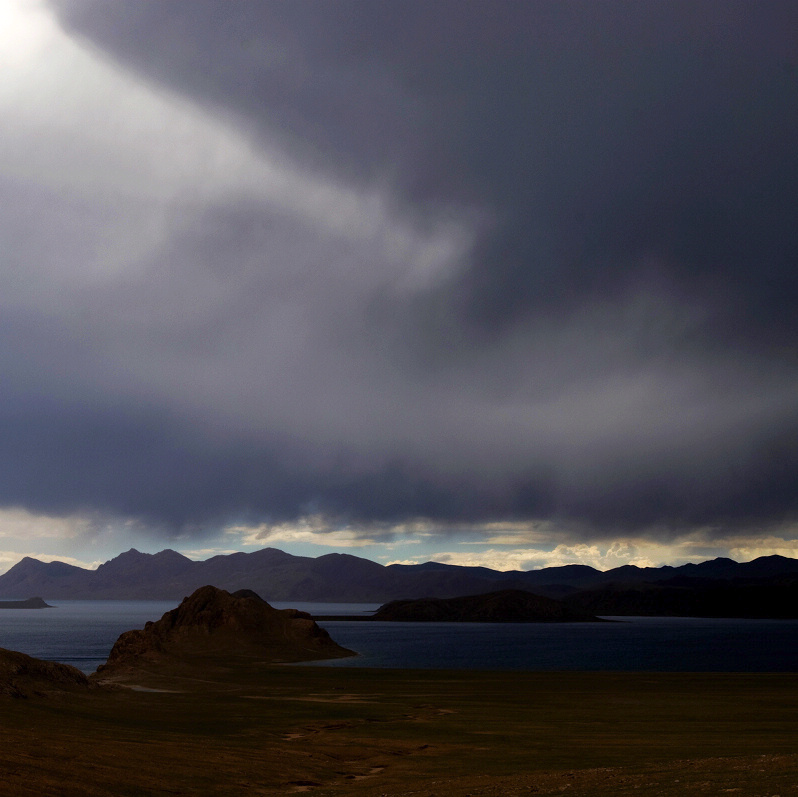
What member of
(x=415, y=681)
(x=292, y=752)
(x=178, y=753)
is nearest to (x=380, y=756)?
(x=292, y=752)

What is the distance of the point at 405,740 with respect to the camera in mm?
45875

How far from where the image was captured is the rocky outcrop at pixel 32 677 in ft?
173

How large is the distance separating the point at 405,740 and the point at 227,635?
3662 inches

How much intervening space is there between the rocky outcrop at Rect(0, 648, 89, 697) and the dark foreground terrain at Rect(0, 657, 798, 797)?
977 millimetres

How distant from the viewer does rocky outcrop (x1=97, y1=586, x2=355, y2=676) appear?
119531 millimetres

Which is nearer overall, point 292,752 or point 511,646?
point 292,752

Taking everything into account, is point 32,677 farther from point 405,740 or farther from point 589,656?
point 589,656

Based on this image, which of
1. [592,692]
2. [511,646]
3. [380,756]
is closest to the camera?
[380,756]

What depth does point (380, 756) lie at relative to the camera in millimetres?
41031

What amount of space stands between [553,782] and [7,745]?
21.8m

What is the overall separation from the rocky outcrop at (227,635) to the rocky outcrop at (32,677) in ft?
178

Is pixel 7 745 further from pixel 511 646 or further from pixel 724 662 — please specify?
pixel 511 646

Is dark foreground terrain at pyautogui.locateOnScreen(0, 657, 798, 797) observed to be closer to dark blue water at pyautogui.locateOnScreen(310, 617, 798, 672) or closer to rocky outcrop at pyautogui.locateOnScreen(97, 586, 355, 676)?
dark blue water at pyautogui.locateOnScreen(310, 617, 798, 672)

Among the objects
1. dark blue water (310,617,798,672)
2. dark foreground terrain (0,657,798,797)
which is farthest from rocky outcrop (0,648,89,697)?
dark blue water (310,617,798,672)
